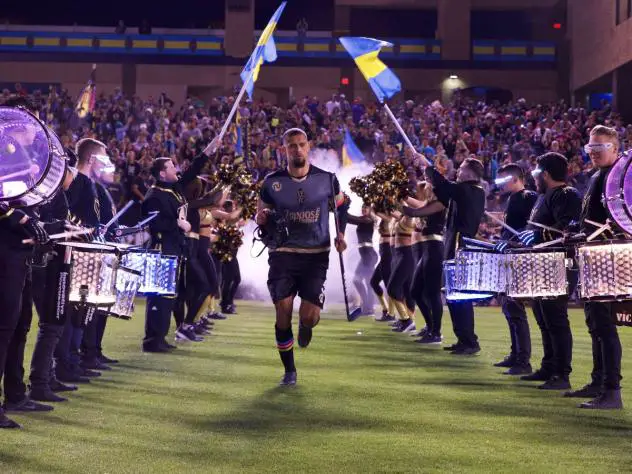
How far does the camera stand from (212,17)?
5181 centimetres

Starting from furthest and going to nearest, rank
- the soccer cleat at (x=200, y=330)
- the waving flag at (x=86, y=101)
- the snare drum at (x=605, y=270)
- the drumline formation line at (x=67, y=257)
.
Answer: the waving flag at (x=86, y=101) < the soccer cleat at (x=200, y=330) < the snare drum at (x=605, y=270) < the drumline formation line at (x=67, y=257)

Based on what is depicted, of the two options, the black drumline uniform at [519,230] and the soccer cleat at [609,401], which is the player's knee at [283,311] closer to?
the black drumline uniform at [519,230]

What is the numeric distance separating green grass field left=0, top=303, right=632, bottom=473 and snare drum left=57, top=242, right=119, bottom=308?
0.83 metres

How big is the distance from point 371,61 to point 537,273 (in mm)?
5858

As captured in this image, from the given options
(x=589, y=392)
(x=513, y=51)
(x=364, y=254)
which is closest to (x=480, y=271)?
(x=589, y=392)

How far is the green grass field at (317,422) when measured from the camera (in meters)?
6.80

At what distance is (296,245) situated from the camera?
10.5 meters

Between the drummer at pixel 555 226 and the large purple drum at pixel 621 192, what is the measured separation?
2395mm

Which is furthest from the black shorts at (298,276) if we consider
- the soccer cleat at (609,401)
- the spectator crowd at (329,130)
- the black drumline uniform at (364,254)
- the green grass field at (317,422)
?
the spectator crowd at (329,130)

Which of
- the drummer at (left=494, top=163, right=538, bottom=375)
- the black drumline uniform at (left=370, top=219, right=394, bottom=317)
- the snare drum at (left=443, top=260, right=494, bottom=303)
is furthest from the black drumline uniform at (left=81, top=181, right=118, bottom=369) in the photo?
the black drumline uniform at (left=370, top=219, right=394, bottom=317)

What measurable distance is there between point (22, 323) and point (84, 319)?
3.02 ft

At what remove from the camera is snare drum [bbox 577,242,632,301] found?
315 inches

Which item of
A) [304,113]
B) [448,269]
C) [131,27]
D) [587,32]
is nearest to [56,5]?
[131,27]

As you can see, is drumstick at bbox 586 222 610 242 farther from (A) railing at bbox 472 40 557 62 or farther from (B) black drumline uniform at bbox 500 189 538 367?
(A) railing at bbox 472 40 557 62
